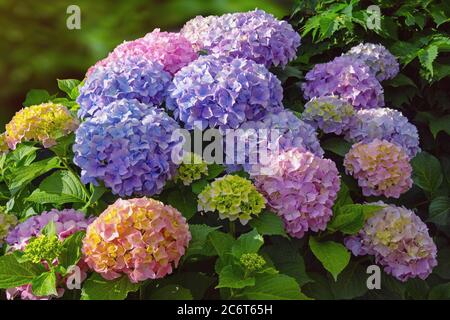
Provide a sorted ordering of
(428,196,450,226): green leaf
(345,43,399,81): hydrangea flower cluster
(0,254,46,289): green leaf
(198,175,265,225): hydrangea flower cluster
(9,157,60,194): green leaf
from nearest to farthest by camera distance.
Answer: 1. (0,254,46,289): green leaf
2. (198,175,265,225): hydrangea flower cluster
3. (9,157,60,194): green leaf
4. (428,196,450,226): green leaf
5. (345,43,399,81): hydrangea flower cluster

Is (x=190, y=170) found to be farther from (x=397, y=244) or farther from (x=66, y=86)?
(x=66, y=86)

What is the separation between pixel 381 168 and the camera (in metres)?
2.52

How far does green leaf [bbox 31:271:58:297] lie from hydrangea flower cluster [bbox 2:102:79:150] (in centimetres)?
55

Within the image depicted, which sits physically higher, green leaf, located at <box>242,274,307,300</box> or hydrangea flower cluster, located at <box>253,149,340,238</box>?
hydrangea flower cluster, located at <box>253,149,340,238</box>

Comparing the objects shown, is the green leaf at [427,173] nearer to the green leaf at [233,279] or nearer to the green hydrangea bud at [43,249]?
the green leaf at [233,279]

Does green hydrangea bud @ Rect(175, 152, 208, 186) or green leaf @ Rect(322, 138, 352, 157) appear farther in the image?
green leaf @ Rect(322, 138, 352, 157)

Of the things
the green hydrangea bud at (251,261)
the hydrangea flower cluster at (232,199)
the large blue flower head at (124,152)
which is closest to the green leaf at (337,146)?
the hydrangea flower cluster at (232,199)

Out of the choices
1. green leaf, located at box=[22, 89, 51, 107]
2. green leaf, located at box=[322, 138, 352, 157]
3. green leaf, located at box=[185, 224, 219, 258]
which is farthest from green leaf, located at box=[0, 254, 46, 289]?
green leaf, located at box=[322, 138, 352, 157]

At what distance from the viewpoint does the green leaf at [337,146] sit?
2.75 metres

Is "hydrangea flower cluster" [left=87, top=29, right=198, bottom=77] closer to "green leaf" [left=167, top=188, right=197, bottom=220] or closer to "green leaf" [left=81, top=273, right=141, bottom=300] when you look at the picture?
"green leaf" [left=167, top=188, right=197, bottom=220]

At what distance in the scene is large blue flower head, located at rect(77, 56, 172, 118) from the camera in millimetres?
2539

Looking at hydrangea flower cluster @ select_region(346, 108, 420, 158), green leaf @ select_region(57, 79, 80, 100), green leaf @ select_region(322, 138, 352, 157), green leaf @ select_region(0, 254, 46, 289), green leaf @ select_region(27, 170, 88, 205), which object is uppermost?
green leaf @ select_region(57, 79, 80, 100)

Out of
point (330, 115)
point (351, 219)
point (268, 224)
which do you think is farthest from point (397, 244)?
point (330, 115)
